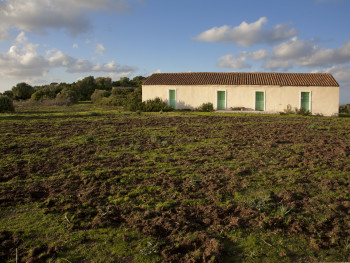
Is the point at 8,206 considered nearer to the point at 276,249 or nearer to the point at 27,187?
the point at 27,187

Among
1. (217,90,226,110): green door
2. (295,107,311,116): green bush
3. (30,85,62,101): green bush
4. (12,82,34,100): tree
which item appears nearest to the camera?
(295,107,311,116): green bush

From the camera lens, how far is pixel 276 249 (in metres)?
3.22

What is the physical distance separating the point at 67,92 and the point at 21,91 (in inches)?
312

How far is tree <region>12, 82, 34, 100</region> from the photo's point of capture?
121 feet

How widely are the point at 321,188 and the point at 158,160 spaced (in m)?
3.61

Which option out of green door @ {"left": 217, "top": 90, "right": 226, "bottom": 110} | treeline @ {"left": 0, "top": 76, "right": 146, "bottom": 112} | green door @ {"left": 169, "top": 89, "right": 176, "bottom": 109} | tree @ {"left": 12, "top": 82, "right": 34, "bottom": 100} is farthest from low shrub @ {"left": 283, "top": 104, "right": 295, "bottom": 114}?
tree @ {"left": 12, "top": 82, "right": 34, "bottom": 100}

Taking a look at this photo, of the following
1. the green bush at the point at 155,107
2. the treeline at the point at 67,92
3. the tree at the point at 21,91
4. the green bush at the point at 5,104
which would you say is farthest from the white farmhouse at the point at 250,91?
the tree at the point at 21,91

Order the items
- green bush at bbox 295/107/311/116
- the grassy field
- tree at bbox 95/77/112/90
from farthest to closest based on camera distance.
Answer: tree at bbox 95/77/112/90, green bush at bbox 295/107/311/116, the grassy field

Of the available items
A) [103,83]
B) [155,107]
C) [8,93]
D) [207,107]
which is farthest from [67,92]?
[207,107]

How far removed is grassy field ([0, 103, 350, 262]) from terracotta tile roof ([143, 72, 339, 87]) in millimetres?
14124

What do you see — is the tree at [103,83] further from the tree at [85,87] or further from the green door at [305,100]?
the green door at [305,100]

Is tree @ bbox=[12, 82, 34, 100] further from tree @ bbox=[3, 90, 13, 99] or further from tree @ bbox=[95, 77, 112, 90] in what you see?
tree @ bbox=[95, 77, 112, 90]

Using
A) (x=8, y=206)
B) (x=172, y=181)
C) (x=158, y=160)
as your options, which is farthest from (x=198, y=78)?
(x=8, y=206)

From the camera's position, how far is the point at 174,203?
4.38 meters
